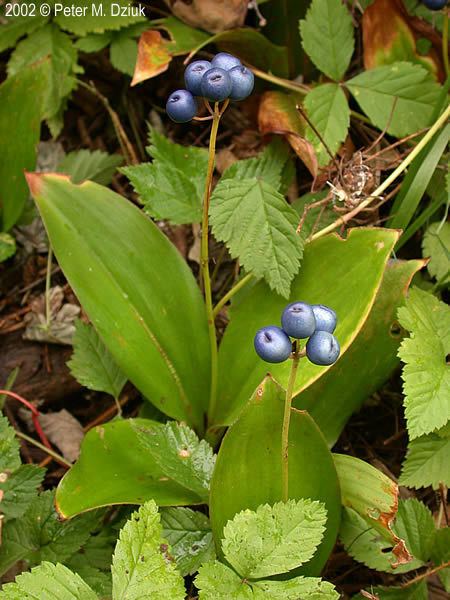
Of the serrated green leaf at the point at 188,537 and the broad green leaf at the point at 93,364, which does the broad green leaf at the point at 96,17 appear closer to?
the broad green leaf at the point at 93,364

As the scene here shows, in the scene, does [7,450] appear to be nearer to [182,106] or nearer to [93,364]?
[93,364]

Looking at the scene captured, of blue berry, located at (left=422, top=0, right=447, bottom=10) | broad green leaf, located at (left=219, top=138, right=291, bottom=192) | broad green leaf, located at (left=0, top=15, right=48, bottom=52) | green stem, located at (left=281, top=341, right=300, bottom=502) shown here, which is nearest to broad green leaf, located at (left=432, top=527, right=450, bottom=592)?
green stem, located at (left=281, top=341, right=300, bottom=502)

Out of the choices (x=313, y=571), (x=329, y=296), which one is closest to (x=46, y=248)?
(x=329, y=296)

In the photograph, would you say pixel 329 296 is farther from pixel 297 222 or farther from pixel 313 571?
pixel 313 571

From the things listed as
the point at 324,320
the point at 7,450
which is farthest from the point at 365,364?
the point at 7,450

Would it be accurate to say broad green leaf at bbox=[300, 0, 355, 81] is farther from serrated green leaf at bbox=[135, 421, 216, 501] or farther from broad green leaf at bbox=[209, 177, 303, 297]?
serrated green leaf at bbox=[135, 421, 216, 501]

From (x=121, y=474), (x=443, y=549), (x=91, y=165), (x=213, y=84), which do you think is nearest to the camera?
(x=213, y=84)
